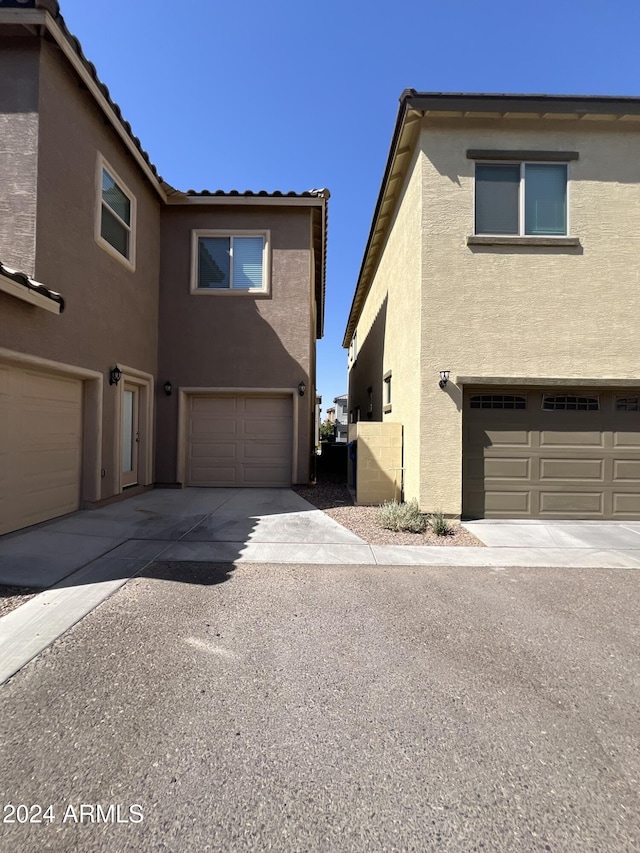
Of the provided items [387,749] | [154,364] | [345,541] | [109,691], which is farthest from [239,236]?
[387,749]

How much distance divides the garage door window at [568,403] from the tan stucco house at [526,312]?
0.06 feet

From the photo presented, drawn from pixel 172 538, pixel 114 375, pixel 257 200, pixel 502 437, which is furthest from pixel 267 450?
pixel 257 200

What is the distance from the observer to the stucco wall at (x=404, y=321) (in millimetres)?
7246

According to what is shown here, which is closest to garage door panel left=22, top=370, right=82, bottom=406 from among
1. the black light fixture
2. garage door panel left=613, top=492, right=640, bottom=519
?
the black light fixture

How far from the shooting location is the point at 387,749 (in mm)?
2109

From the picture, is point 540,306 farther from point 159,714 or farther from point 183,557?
point 159,714

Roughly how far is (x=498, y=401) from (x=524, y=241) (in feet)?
9.19

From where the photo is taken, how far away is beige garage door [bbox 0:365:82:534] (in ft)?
17.9

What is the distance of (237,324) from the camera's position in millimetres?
9633

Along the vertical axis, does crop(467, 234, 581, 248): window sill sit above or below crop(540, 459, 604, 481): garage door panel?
above

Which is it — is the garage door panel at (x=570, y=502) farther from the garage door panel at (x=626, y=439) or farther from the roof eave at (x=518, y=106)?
the roof eave at (x=518, y=106)

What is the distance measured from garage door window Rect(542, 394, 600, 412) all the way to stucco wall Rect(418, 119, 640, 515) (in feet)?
1.39

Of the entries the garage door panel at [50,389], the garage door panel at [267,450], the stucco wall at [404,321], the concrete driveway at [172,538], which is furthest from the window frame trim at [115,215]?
the stucco wall at [404,321]

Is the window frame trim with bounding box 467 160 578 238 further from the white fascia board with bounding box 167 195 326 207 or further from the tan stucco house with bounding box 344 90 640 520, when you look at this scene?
the white fascia board with bounding box 167 195 326 207
